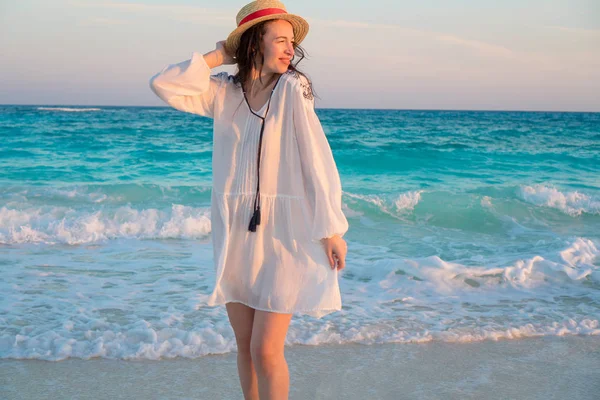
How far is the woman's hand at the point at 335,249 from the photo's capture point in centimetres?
221

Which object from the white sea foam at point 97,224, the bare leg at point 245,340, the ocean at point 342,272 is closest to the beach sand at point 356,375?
the ocean at point 342,272

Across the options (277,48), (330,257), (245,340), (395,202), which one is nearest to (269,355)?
(245,340)

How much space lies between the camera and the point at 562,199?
10281 millimetres

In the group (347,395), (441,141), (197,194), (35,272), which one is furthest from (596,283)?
(441,141)

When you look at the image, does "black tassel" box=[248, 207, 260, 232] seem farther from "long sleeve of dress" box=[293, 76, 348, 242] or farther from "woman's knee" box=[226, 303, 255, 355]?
"woman's knee" box=[226, 303, 255, 355]

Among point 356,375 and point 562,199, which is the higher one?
point 562,199

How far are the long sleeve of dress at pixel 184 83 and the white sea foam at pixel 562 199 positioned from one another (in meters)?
8.43

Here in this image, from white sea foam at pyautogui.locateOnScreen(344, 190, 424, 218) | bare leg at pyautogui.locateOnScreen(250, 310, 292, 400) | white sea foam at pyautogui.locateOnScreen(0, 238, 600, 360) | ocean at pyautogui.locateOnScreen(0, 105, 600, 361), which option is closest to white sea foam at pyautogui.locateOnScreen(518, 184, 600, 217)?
ocean at pyautogui.locateOnScreen(0, 105, 600, 361)

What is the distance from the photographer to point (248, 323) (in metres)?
2.40

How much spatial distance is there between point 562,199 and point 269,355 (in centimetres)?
923

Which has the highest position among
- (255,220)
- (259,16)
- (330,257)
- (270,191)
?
(259,16)

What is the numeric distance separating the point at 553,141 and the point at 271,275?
22190mm

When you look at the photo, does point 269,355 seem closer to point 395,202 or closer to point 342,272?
point 342,272

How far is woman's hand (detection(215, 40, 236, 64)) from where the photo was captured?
2.46 meters
